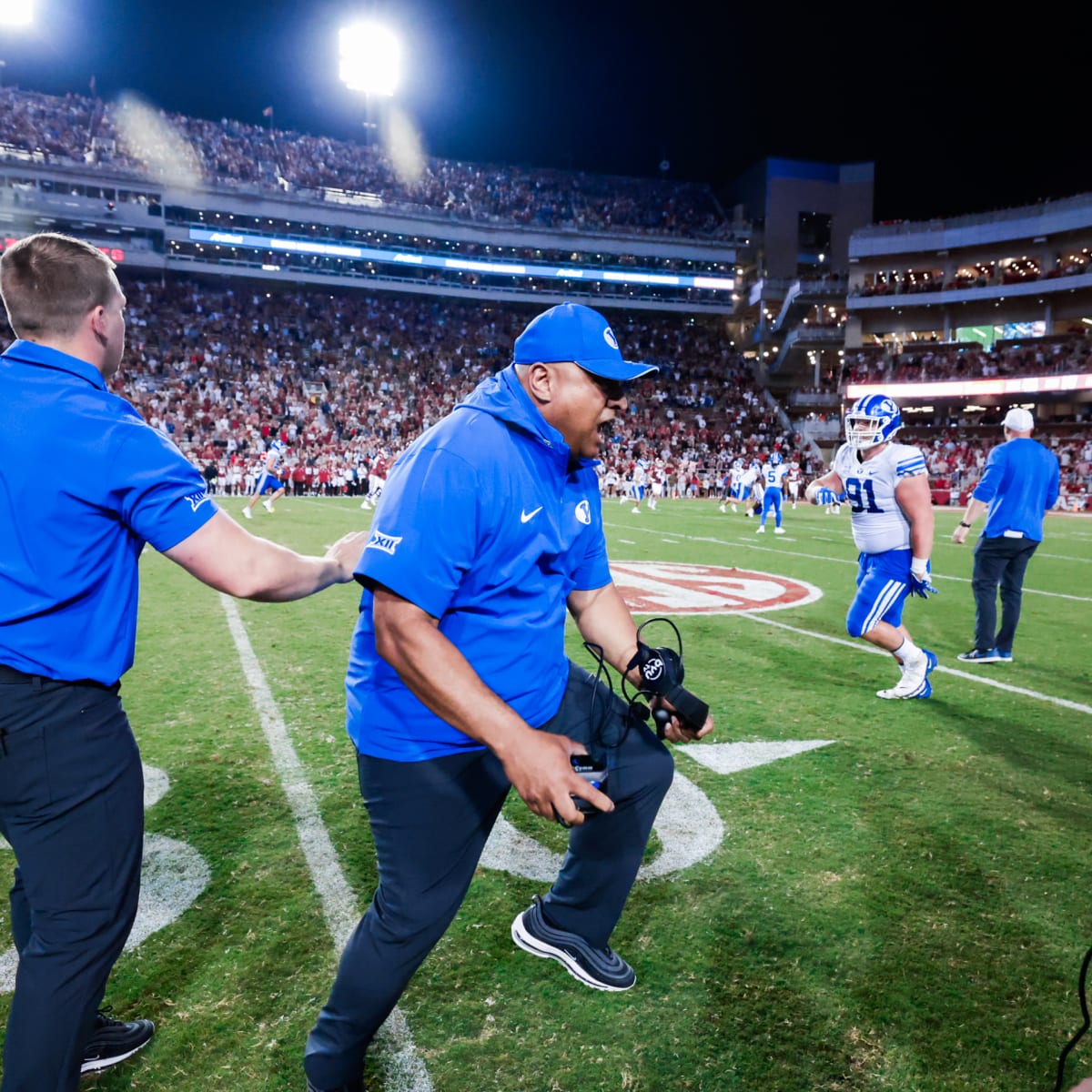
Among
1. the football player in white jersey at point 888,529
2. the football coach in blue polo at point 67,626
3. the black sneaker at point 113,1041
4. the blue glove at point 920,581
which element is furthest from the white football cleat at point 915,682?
the football coach in blue polo at point 67,626

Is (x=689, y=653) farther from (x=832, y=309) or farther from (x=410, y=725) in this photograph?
(x=832, y=309)

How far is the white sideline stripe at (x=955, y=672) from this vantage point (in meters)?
5.90

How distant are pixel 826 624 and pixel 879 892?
5642mm

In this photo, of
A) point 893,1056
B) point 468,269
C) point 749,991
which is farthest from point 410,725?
point 468,269

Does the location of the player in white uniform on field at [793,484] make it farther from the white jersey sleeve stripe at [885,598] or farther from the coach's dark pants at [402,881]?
the coach's dark pants at [402,881]

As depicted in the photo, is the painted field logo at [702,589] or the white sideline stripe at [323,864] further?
the painted field logo at [702,589]

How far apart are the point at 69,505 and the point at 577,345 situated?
1.25 meters

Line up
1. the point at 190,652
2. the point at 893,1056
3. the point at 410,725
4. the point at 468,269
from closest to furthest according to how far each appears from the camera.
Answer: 1. the point at 410,725
2. the point at 893,1056
3. the point at 190,652
4. the point at 468,269

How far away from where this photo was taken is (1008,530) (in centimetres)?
704

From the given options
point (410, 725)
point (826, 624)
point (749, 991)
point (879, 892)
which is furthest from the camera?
point (826, 624)

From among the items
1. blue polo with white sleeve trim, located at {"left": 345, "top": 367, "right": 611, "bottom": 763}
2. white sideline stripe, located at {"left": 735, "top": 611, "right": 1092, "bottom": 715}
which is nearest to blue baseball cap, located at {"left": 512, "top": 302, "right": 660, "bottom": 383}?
blue polo with white sleeve trim, located at {"left": 345, "top": 367, "right": 611, "bottom": 763}

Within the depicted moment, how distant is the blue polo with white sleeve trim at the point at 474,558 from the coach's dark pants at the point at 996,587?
20.3 feet

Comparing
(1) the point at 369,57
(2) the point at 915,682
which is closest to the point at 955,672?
(2) the point at 915,682

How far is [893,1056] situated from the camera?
2.34 m
